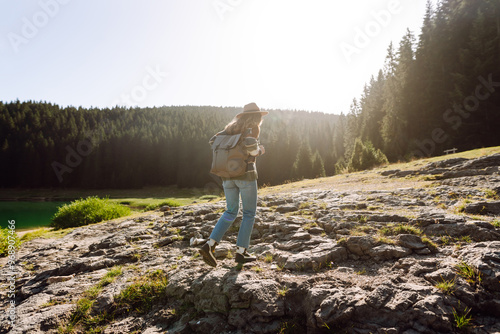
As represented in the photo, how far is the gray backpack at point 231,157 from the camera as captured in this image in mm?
3861

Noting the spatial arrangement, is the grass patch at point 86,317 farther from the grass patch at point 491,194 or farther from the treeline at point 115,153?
the treeline at point 115,153

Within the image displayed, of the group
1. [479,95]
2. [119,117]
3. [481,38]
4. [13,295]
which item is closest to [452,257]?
[13,295]

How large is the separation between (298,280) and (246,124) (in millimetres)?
2503

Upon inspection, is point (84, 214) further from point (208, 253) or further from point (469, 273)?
point (469, 273)

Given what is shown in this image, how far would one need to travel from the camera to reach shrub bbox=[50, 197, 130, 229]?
40.9ft

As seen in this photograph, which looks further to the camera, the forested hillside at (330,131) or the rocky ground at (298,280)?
the forested hillside at (330,131)

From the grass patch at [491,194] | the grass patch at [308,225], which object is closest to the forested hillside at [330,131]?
the grass patch at [491,194]

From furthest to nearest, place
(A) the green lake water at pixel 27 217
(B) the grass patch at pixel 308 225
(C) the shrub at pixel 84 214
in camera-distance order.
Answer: (A) the green lake water at pixel 27 217 < (C) the shrub at pixel 84 214 < (B) the grass patch at pixel 308 225

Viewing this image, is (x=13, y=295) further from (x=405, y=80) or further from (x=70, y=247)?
(x=405, y=80)

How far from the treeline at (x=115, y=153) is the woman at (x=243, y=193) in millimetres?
61000

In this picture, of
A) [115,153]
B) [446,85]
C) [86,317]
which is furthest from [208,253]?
[115,153]

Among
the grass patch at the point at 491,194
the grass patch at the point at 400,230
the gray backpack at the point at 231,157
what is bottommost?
the grass patch at the point at 400,230

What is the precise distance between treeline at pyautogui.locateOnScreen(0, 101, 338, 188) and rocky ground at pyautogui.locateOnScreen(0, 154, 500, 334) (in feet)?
195

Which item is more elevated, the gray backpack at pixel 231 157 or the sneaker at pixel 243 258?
the gray backpack at pixel 231 157
